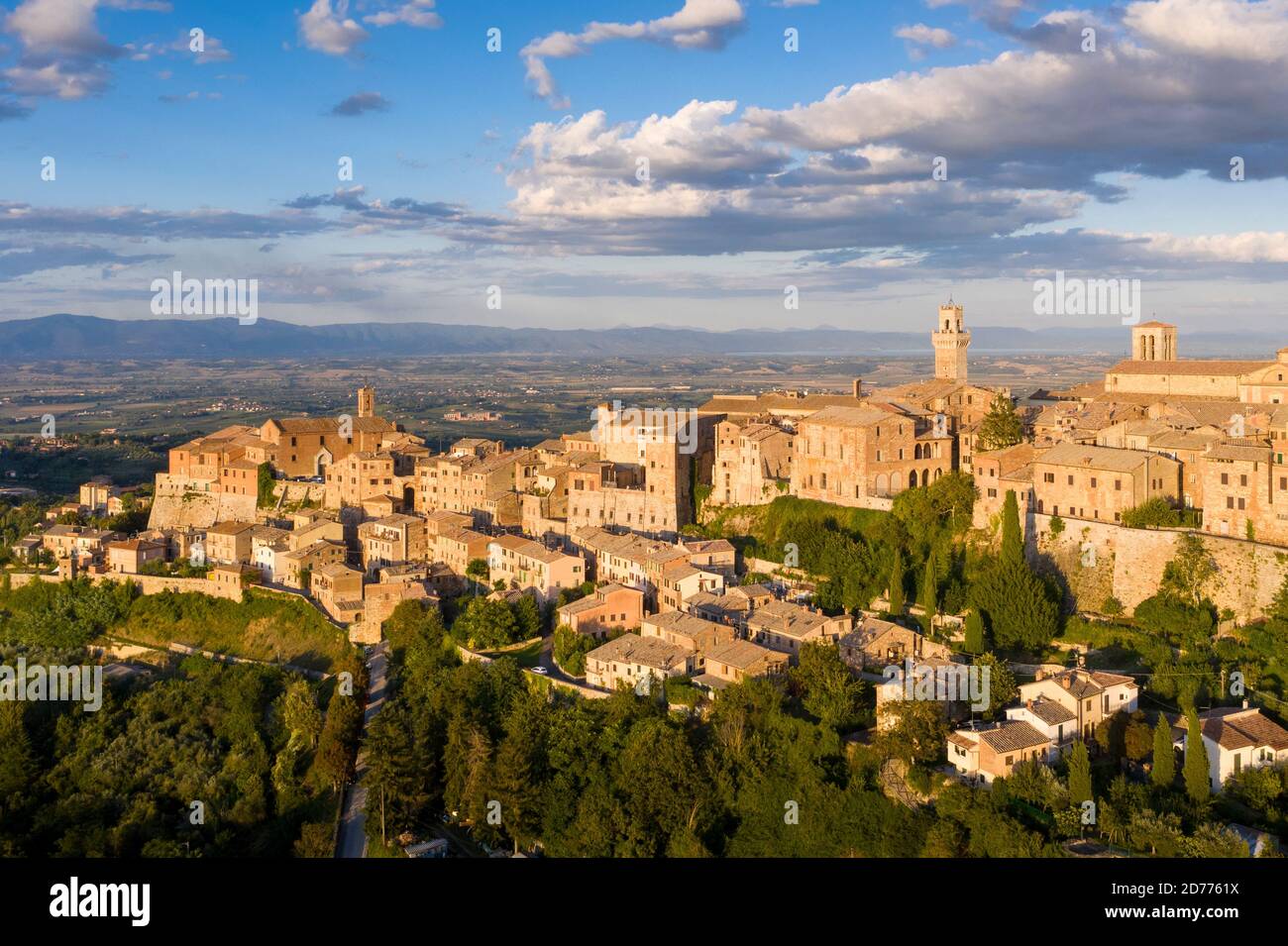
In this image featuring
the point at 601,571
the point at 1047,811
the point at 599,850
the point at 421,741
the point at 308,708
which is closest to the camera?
the point at 1047,811

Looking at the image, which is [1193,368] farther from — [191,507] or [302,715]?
[191,507]

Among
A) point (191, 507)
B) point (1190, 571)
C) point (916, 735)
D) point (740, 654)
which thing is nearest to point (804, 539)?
point (740, 654)

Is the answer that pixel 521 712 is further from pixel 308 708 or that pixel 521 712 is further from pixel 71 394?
pixel 71 394

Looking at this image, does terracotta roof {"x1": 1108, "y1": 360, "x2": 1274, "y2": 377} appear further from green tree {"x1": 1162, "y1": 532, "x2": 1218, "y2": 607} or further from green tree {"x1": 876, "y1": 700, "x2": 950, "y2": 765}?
green tree {"x1": 876, "y1": 700, "x2": 950, "y2": 765}

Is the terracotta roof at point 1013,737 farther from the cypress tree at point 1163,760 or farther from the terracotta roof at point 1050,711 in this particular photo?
the cypress tree at point 1163,760

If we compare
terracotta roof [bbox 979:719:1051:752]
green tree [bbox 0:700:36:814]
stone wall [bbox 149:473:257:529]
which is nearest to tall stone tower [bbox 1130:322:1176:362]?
terracotta roof [bbox 979:719:1051:752]

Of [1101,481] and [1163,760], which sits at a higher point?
[1101,481]

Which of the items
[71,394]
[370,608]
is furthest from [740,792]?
[71,394]
